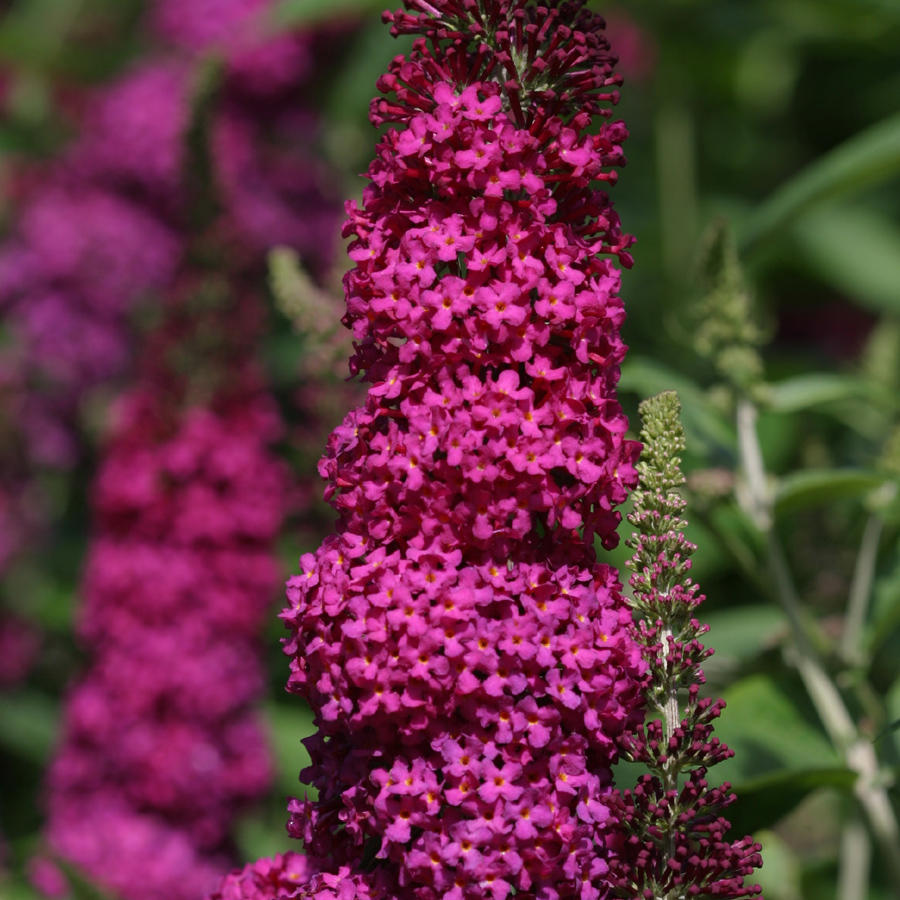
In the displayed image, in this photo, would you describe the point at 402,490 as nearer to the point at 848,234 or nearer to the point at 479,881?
the point at 479,881

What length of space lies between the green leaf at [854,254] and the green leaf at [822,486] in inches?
88.4

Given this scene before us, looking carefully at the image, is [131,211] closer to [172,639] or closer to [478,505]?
[172,639]

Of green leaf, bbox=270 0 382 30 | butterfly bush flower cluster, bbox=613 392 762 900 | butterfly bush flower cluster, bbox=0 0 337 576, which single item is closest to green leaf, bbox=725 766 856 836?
butterfly bush flower cluster, bbox=613 392 762 900

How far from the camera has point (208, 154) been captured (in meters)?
3.68

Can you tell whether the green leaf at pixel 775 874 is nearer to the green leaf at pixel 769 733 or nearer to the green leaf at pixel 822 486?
the green leaf at pixel 769 733

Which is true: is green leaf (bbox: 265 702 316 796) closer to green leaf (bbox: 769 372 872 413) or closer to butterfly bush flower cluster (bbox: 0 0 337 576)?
butterfly bush flower cluster (bbox: 0 0 337 576)

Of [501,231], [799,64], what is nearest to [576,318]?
[501,231]

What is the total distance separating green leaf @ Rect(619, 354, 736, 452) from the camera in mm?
2504

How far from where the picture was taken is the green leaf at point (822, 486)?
2386mm

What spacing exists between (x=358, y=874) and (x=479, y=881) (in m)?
0.20

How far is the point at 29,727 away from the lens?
179 inches

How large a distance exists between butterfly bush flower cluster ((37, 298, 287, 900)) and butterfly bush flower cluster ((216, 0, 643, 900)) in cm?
179

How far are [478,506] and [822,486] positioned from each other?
973 millimetres

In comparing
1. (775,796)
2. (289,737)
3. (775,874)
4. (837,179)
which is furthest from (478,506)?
(289,737)
